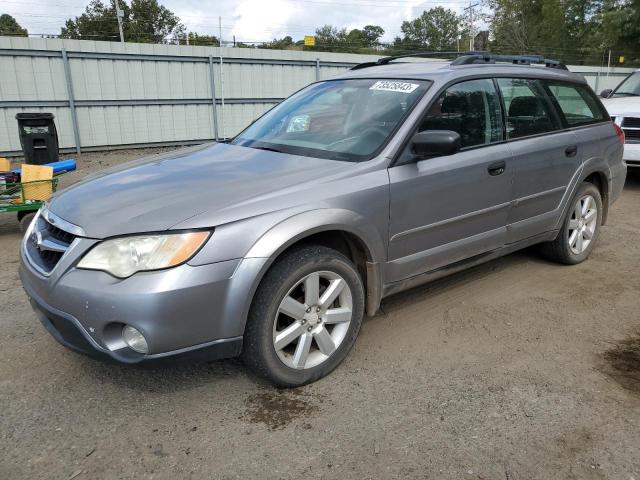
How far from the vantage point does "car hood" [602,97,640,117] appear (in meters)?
8.37

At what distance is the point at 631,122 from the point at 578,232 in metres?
4.62

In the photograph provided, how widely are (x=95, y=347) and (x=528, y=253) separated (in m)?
4.14

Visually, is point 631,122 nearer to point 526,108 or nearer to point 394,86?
point 526,108

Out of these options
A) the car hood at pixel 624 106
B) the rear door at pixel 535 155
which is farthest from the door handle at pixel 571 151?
the car hood at pixel 624 106

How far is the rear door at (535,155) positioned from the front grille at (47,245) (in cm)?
300

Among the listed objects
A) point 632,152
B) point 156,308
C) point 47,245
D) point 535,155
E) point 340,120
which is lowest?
point 632,152

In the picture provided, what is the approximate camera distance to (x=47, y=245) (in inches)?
110

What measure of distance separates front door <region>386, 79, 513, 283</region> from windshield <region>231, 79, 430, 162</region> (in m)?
0.21

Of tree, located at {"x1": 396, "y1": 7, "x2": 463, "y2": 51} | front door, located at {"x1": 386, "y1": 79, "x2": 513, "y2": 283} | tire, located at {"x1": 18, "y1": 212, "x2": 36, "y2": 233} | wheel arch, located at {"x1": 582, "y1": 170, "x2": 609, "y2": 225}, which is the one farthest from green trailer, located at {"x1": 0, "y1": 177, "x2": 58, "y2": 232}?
tree, located at {"x1": 396, "y1": 7, "x2": 463, "y2": 51}

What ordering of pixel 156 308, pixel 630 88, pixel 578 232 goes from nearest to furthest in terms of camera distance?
pixel 156 308 < pixel 578 232 < pixel 630 88

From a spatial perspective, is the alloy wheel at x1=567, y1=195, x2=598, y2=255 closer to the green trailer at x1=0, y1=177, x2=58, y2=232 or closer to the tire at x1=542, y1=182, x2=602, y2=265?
the tire at x1=542, y1=182, x2=602, y2=265

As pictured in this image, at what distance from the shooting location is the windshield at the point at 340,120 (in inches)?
133

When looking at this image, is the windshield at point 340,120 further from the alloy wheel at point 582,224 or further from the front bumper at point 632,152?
the front bumper at point 632,152

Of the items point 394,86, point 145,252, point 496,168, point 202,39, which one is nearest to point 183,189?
point 145,252
